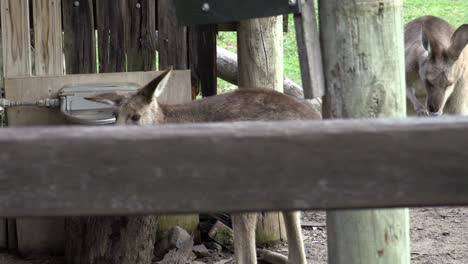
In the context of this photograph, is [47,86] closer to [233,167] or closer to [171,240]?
[171,240]

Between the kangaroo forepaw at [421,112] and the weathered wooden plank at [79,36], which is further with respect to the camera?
the kangaroo forepaw at [421,112]

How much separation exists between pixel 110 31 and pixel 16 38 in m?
0.74

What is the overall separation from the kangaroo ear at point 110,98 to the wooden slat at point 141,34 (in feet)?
1.57

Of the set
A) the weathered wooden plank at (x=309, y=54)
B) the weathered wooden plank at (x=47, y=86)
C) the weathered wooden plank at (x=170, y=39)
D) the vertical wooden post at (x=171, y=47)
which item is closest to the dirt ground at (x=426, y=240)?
the vertical wooden post at (x=171, y=47)

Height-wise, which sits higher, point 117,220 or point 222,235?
point 117,220

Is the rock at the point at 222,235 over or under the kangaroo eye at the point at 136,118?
under

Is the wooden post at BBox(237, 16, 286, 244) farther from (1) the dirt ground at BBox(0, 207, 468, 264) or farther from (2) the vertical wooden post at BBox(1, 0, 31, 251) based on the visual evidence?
(2) the vertical wooden post at BBox(1, 0, 31, 251)

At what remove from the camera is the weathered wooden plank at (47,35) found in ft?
21.3

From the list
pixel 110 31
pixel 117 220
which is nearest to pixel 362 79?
pixel 117 220

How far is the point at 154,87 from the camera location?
6.07 metres

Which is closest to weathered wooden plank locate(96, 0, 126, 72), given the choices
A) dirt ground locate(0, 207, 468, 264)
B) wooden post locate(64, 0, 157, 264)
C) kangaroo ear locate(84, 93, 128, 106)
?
wooden post locate(64, 0, 157, 264)

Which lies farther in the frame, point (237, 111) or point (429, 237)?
point (429, 237)

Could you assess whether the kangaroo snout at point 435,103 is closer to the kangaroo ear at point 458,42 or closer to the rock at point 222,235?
the kangaroo ear at point 458,42

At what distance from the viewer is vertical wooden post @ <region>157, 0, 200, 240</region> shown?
6.76m
